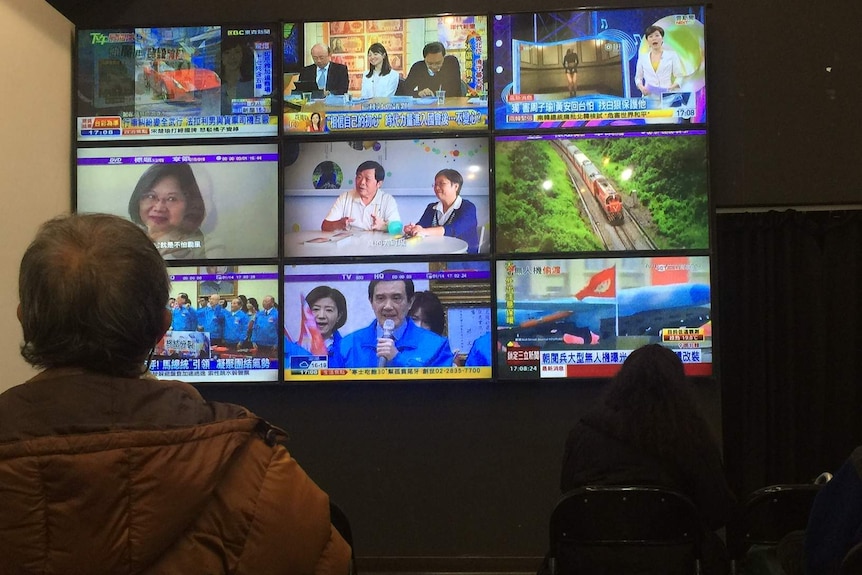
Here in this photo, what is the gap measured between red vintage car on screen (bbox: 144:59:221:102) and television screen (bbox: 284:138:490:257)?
22.6 inches

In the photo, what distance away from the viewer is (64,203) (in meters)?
3.43

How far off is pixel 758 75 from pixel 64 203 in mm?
3689

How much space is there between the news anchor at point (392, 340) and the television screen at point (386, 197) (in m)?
0.20

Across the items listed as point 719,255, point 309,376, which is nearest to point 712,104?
point 719,255

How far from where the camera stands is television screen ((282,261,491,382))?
3.29 metres

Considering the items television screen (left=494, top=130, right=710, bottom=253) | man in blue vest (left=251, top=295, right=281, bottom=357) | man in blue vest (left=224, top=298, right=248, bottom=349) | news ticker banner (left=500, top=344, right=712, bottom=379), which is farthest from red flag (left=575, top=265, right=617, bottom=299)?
man in blue vest (left=224, top=298, right=248, bottom=349)

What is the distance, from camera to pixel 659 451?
2131 millimetres

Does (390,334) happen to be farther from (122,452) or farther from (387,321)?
(122,452)

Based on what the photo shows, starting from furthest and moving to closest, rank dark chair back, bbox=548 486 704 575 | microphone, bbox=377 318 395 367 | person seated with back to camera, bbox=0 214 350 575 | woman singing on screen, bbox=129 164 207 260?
1. woman singing on screen, bbox=129 164 207 260
2. microphone, bbox=377 318 395 367
3. dark chair back, bbox=548 486 704 575
4. person seated with back to camera, bbox=0 214 350 575

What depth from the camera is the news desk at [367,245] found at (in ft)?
11.0

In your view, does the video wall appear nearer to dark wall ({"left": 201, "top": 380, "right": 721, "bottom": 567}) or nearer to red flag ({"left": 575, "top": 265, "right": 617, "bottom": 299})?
red flag ({"left": 575, "top": 265, "right": 617, "bottom": 299})

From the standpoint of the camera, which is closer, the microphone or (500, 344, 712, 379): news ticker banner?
(500, 344, 712, 379): news ticker banner

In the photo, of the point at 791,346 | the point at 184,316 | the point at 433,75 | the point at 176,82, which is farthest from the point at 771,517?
the point at 176,82

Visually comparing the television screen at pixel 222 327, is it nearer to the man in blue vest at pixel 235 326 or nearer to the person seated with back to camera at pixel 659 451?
the man in blue vest at pixel 235 326
